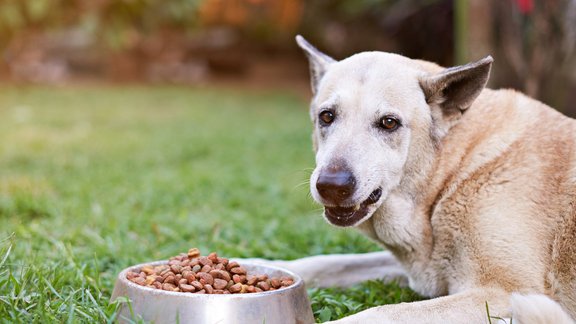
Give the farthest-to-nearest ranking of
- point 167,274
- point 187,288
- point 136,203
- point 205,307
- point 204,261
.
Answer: point 136,203 → point 204,261 → point 167,274 → point 187,288 → point 205,307

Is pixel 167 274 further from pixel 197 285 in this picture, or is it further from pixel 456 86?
pixel 456 86

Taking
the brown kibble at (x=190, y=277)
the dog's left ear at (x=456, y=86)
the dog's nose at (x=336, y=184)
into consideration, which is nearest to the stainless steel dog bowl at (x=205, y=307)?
the brown kibble at (x=190, y=277)

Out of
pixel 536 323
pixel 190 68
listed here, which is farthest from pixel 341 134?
pixel 190 68

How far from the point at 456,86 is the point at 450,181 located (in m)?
0.43

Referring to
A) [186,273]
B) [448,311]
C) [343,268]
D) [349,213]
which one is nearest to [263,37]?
[343,268]

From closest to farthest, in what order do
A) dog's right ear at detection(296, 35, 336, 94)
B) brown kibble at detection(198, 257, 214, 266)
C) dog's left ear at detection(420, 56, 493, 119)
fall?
brown kibble at detection(198, 257, 214, 266) → dog's left ear at detection(420, 56, 493, 119) → dog's right ear at detection(296, 35, 336, 94)

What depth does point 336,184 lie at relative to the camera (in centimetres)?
279

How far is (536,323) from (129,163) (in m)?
5.56

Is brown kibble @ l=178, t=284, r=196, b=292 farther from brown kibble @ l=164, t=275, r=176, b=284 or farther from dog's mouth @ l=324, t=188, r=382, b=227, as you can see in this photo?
dog's mouth @ l=324, t=188, r=382, b=227

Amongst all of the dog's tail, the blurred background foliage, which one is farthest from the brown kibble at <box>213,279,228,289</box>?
the blurred background foliage

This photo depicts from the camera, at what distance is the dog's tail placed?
98.6 inches

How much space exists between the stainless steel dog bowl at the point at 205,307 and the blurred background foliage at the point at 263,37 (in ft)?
14.9

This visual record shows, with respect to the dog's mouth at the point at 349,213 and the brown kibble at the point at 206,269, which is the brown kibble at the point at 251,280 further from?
the dog's mouth at the point at 349,213

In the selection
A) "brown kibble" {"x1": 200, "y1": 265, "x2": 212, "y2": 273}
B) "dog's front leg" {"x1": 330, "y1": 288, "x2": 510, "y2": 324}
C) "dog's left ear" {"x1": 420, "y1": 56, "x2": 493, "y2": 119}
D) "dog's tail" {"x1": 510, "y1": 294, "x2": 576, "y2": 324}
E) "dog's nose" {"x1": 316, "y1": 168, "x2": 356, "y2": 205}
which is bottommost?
"dog's front leg" {"x1": 330, "y1": 288, "x2": 510, "y2": 324}
